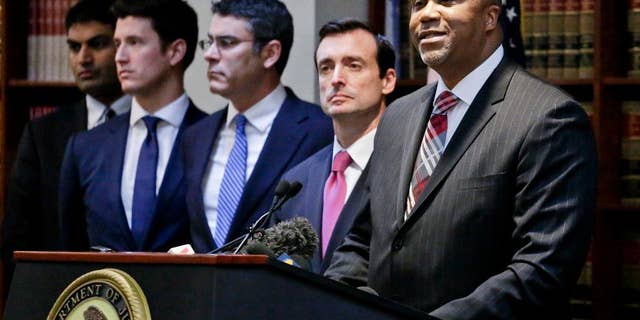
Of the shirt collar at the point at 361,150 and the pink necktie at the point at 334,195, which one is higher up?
the shirt collar at the point at 361,150

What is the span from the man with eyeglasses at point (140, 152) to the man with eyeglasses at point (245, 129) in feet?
0.64

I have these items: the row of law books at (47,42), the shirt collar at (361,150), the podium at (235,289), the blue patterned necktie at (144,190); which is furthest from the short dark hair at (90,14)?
the podium at (235,289)

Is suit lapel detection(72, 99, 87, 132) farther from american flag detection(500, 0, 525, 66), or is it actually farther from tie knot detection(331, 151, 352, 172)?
american flag detection(500, 0, 525, 66)

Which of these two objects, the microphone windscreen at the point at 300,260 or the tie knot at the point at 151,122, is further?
the tie knot at the point at 151,122

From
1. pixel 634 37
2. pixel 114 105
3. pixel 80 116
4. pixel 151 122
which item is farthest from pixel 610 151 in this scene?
pixel 80 116

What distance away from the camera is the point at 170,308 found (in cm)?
255

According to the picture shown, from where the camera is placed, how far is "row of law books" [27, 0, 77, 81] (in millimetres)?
6438

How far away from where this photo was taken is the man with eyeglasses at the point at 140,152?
5.02m

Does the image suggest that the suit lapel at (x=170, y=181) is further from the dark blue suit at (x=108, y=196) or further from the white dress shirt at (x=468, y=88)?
the white dress shirt at (x=468, y=88)

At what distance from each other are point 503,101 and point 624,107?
249 centimetres

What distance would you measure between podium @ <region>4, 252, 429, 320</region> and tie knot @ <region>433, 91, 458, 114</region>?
2.21 feet

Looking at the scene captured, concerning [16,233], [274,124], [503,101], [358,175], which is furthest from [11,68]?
[503,101]

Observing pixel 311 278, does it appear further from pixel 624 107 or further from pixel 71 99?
pixel 71 99

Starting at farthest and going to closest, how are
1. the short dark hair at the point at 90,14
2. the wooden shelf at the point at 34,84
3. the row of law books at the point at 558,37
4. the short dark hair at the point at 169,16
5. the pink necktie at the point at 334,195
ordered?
the wooden shelf at the point at 34,84 < the short dark hair at the point at 90,14 < the row of law books at the point at 558,37 < the short dark hair at the point at 169,16 < the pink necktie at the point at 334,195
